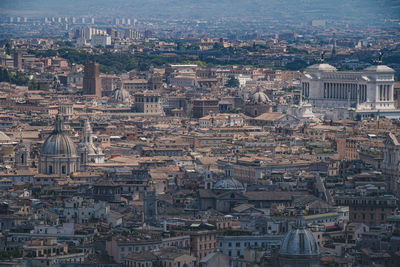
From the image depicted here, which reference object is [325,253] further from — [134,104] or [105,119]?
[134,104]

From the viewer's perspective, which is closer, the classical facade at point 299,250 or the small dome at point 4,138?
the classical facade at point 299,250

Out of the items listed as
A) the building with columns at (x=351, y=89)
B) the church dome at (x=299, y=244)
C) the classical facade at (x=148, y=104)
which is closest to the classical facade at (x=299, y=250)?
the church dome at (x=299, y=244)

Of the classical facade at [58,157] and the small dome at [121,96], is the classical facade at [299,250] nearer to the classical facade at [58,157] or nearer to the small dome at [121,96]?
the classical facade at [58,157]

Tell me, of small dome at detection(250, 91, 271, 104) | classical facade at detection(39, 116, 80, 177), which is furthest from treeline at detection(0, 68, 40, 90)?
classical facade at detection(39, 116, 80, 177)

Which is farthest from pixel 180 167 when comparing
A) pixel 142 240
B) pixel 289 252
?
pixel 289 252

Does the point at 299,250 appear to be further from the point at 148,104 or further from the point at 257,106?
the point at 148,104

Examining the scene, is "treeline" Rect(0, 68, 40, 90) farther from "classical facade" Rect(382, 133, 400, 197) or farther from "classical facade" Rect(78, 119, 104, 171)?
"classical facade" Rect(382, 133, 400, 197)
